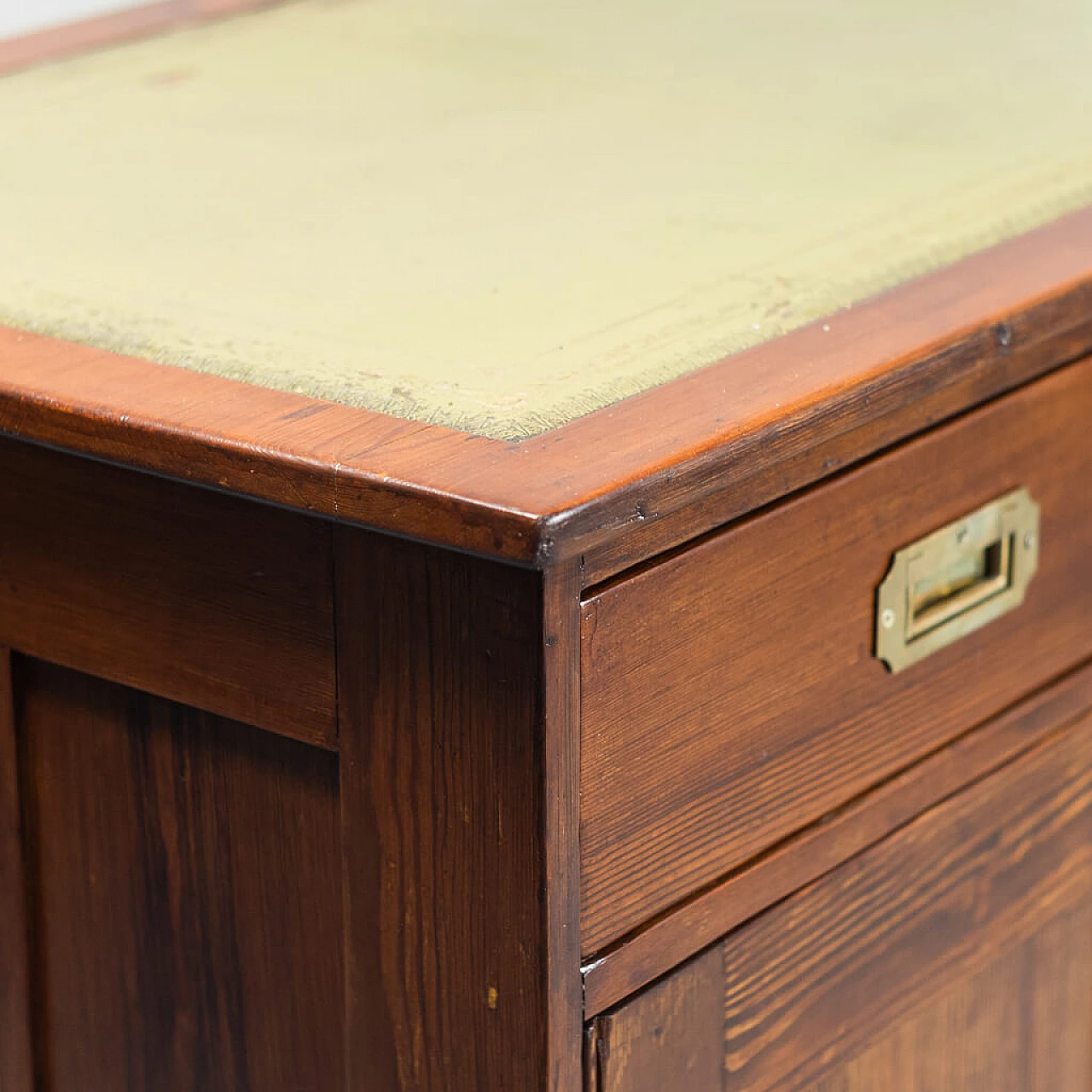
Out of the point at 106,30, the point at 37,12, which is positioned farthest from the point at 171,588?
the point at 37,12

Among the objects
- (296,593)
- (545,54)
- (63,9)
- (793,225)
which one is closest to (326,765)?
(296,593)

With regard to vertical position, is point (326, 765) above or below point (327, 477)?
below

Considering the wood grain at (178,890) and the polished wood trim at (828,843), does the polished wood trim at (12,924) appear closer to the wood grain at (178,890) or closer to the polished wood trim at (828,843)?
the wood grain at (178,890)

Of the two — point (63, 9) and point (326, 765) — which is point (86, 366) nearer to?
point (326, 765)

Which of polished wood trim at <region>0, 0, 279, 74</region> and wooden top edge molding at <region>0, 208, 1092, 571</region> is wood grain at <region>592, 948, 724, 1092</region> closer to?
wooden top edge molding at <region>0, 208, 1092, 571</region>

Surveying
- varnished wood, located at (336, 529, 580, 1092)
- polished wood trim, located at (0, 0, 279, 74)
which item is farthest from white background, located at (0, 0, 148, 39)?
varnished wood, located at (336, 529, 580, 1092)

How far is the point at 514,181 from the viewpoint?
792mm

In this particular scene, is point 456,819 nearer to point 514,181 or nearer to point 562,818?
point 562,818

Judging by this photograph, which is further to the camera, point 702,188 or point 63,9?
point 63,9

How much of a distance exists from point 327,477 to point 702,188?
31cm

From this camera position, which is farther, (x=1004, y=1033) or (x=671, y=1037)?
(x=1004, y=1033)

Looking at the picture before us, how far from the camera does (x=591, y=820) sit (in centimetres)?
59

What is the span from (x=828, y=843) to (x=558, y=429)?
22cm

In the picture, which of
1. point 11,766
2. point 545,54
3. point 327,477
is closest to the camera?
point 327,477
